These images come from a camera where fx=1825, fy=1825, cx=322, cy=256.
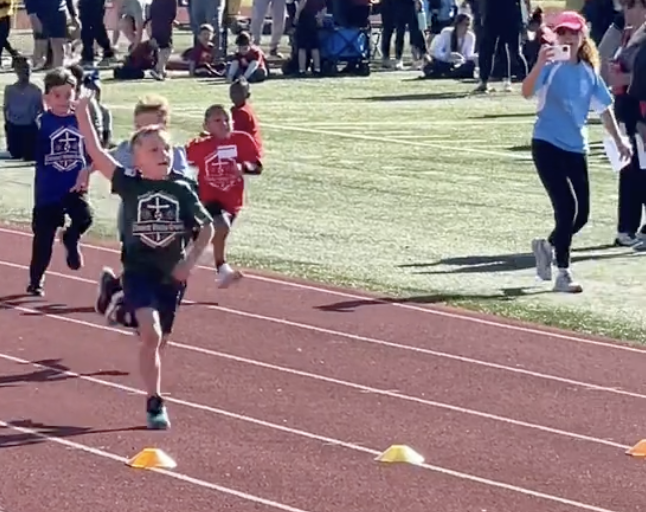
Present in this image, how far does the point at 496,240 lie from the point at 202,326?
14.3ft

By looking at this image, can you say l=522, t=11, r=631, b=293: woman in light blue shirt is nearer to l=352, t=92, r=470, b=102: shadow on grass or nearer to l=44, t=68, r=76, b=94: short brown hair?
l=44, t=68, r=76, b=94: short brown hair

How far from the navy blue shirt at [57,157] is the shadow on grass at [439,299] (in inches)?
76.3

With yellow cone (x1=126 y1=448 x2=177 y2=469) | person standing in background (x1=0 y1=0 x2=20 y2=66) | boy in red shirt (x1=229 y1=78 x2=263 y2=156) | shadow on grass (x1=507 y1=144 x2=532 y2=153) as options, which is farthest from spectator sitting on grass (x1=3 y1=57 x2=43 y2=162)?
yellow cone (x1=126 y1=448 x2=177 y2=469)

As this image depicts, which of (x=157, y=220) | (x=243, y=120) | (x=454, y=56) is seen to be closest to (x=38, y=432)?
(x=157, y=220)

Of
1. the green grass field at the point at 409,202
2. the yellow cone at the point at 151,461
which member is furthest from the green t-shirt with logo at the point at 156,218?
the green grass field at the point at 409,202

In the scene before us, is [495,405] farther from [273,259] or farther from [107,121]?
[107,121]

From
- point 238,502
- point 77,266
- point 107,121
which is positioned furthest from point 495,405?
point 107,121

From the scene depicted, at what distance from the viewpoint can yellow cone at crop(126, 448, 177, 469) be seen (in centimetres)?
816

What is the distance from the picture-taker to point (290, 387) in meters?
9.94

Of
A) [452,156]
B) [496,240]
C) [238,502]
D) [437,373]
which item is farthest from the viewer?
[452,156]

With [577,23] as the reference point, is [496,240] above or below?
below

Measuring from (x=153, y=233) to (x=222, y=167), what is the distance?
368 cm

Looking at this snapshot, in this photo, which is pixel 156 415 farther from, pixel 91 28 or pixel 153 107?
pixel 91 28

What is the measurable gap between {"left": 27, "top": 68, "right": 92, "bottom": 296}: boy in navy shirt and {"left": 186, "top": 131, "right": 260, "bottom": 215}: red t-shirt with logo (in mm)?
795
